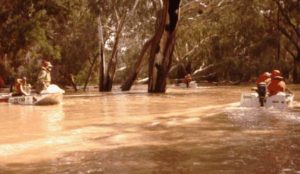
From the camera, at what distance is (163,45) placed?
28.7 metres

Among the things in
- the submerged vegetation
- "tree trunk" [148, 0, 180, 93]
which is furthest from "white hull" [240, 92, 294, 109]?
the submerged vegetation

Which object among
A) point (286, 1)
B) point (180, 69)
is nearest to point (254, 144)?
point (286, 1)

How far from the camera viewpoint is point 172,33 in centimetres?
2847

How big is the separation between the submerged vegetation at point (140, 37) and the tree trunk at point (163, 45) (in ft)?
0.51

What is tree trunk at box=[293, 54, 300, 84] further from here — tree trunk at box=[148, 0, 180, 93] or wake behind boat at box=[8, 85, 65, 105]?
wake behind boat at box=[8, 85, 65, 105]

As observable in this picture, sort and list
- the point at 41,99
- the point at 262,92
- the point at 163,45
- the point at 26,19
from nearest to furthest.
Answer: the point at 262,92 < the point at 41,99 < the point at 163,45 < the point at 26,19

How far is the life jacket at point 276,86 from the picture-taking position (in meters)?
16.0

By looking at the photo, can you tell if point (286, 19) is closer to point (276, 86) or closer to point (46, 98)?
point (276, 86)

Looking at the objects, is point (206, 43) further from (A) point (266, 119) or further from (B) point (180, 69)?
(A) point (266, 119)

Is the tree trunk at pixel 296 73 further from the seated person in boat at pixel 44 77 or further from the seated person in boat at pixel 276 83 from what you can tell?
the seated person in boat at pixel 44 77

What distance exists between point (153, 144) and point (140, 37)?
138 ft

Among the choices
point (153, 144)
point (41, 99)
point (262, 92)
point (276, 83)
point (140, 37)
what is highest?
point (140, 37)

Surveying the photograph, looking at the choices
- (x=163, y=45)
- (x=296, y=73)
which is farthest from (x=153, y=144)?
(x=296, y=73)

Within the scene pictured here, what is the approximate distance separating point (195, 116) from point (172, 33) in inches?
579
